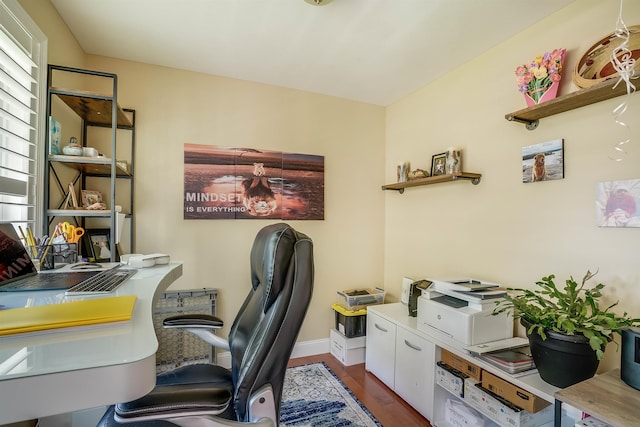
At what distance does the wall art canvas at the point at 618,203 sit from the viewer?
1.34 metres

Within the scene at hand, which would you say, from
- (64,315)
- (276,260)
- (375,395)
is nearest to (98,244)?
(64,315)

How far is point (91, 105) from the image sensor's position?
6.00 ft

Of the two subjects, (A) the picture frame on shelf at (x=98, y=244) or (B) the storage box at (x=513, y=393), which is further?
(A) the picture frame on shelf at (x=98, y=244)

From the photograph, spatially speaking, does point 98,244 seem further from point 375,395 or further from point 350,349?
point 375,395

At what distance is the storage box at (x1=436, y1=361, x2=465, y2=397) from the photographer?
166 centimetres

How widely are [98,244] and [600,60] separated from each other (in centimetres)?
311

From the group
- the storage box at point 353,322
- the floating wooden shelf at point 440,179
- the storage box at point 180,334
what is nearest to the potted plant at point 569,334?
the floating wooden shelf at point 440,179

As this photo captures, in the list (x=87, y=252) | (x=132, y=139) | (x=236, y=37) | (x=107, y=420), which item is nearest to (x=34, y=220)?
(x=87, y=252)

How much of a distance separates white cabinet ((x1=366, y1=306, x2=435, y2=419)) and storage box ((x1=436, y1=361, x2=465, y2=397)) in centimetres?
4

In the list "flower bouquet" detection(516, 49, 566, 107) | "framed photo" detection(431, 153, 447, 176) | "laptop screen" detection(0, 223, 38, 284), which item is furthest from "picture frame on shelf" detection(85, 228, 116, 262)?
"flower bouquet" detection(516, 49, 566, 107)

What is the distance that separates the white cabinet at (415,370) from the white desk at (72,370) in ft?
5.58

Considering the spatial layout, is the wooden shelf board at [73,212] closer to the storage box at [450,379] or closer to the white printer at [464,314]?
the white printer at [464,314]

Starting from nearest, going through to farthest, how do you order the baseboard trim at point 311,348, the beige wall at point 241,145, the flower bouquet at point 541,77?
the flower bouquet at point 541,77 → the beige wall at point 241,145 → the baseboard trim at point 311,348

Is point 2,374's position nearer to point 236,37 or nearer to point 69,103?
point 69,103
